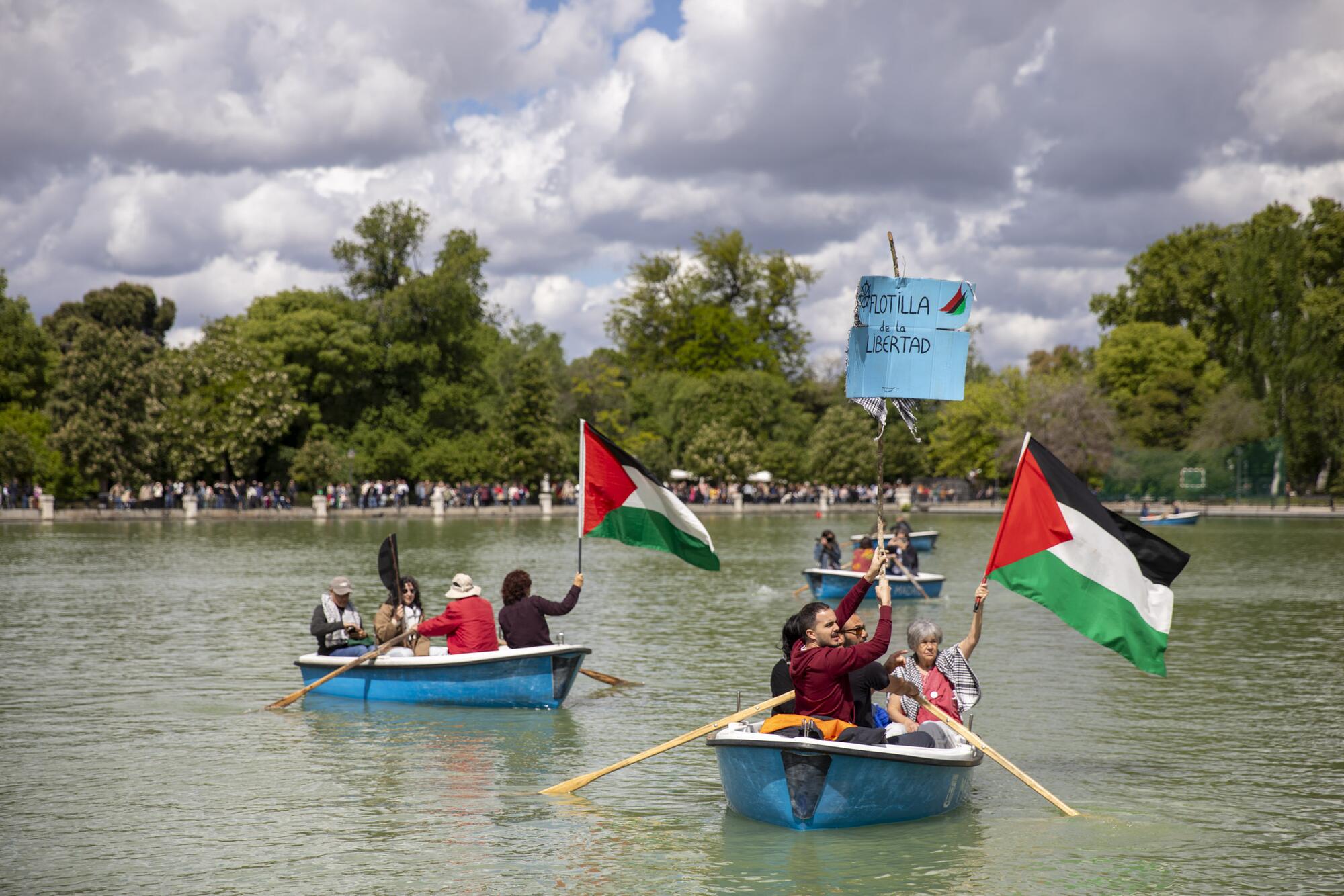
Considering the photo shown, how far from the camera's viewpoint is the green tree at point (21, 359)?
8275cm

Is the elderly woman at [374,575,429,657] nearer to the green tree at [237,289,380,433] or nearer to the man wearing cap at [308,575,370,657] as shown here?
the man wearing cap at [308,575,370,657]

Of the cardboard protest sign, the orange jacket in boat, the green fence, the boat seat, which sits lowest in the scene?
the boat seat

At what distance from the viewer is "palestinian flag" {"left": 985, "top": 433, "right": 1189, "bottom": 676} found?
11727 mm

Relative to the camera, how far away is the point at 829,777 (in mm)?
10781

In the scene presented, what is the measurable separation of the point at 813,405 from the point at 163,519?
182ft

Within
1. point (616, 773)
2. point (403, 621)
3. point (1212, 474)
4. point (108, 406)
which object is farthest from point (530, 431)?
point (616, 773)

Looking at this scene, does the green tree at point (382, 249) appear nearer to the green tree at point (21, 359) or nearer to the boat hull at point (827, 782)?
the green tree at point (21, 359)

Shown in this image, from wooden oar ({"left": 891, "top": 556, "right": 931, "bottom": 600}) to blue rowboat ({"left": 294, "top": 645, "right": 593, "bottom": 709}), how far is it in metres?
12.8

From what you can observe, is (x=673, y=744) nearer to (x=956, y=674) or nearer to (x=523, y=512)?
(x=956, y=674)

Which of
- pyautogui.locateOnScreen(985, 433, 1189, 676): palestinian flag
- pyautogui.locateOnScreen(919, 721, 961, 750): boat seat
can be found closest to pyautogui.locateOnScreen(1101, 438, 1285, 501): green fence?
pyautogui.locateOnScreen(985, 433, 1189, 676): palestinian flag

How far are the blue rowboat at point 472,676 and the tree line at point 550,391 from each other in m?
54.7

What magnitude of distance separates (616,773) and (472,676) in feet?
10.6

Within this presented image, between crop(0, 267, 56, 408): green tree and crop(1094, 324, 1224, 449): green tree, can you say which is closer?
crop(0, 267, 56, 408): green tree

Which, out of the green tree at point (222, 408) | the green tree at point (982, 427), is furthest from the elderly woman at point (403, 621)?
the green tree at point (982, 427)
